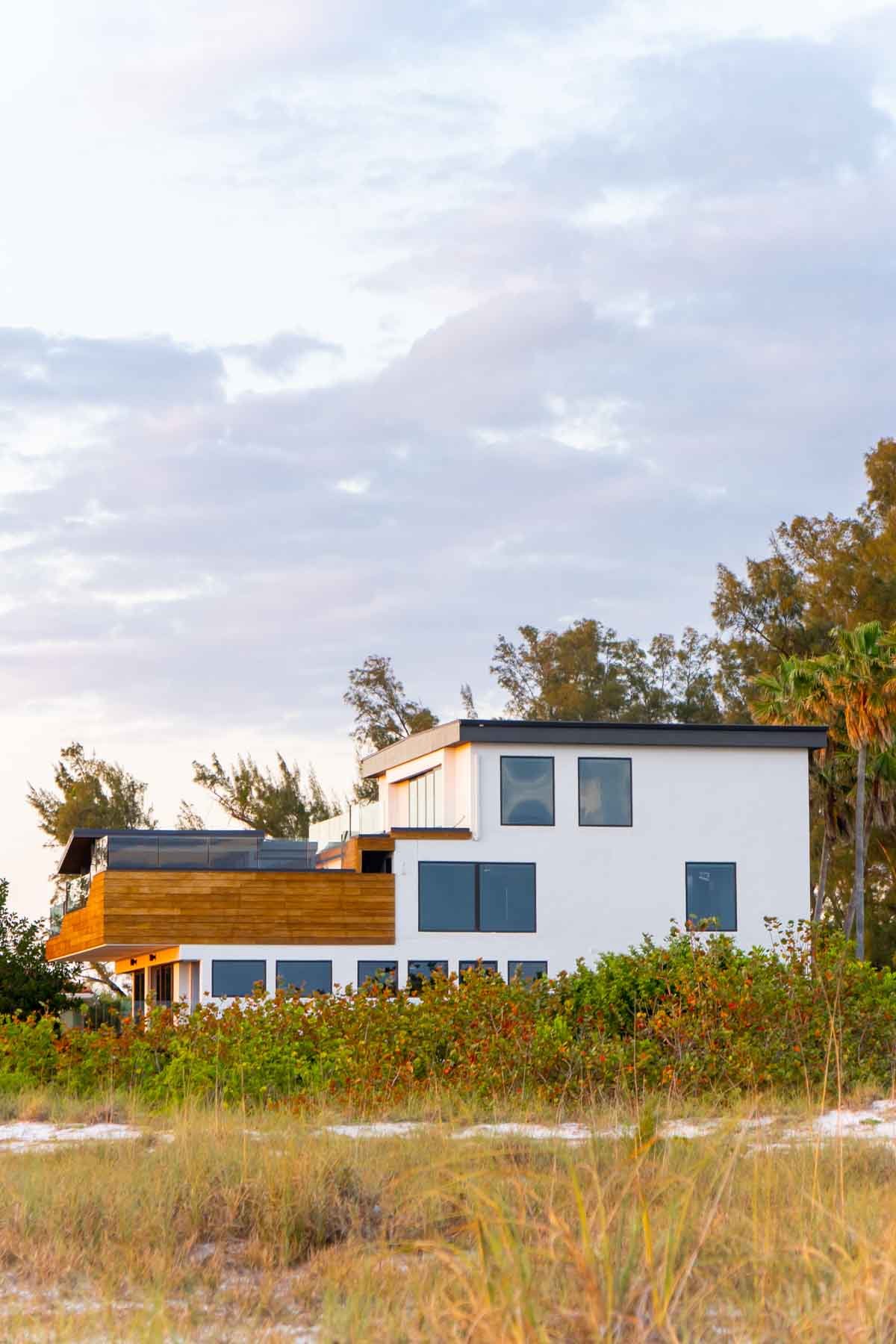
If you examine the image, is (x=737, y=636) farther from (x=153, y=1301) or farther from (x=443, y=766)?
(x=153, y=1301)

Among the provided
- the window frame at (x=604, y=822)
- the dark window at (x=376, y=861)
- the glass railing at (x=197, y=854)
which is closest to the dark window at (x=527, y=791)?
the window frame at (x=604, y=822)

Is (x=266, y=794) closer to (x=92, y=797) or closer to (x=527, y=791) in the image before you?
(x=92, y=797)

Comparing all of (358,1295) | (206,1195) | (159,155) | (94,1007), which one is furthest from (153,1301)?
(94,1007)

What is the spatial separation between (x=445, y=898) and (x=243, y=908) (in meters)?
4.37

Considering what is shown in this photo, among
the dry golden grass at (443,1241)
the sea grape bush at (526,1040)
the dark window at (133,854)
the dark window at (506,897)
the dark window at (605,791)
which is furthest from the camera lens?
the dark window at (605,791)

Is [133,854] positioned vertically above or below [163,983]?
above

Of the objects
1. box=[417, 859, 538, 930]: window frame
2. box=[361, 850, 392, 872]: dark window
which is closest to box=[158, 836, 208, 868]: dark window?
box=[361, 850, 392, 872]: dark window

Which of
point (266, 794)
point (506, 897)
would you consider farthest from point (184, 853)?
point (266, 794)

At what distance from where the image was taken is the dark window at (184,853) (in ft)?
114

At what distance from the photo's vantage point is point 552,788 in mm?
35938

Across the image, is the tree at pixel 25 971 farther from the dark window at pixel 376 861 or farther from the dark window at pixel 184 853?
the dark window at pixel 376 861

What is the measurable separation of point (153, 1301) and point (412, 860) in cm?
2898

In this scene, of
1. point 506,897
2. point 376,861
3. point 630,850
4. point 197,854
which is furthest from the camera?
point 630,850

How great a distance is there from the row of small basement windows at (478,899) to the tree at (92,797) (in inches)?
1138
